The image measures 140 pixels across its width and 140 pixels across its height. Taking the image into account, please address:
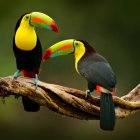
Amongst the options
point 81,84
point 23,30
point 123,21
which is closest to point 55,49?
point 23,30

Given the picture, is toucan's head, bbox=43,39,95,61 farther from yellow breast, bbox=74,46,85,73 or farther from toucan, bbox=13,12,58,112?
toucan, bbox=13,12,58,112

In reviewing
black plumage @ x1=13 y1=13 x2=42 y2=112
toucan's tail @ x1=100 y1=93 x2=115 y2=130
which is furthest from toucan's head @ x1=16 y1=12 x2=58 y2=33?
toucan's tail @ x1=100 y1=93 x2=115 y2=130

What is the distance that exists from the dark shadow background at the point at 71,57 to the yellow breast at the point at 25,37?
Answer: 5.26m

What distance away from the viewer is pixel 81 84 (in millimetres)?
9953

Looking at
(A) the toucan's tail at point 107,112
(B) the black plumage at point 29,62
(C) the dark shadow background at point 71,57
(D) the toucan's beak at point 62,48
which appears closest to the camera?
(A) the toucan's tail at point 107,112

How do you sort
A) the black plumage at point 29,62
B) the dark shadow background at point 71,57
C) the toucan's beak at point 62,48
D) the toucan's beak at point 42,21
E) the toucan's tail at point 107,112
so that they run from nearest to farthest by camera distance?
the toucan's tail at point 107,112 < the toucan's beak at point 42,21 < the toucan's beak at point 62,48 < the black plumage at point 29,62 < the dark shadow background at point 71,57

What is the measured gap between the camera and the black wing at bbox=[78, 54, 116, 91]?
13.5 feet

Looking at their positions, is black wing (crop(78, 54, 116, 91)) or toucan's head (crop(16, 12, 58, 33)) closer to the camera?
black wing (crop(78, 54, 116, 91))

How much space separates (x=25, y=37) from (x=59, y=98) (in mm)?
380

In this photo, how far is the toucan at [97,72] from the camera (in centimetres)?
410

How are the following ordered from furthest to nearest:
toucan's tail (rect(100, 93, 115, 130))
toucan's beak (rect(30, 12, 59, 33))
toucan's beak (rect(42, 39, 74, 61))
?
toucan's beak (rect(42, 39, 74, 61))
toucan's beak (rect(30, 12, 59, 33))
toucan's tail (rect(100, 93, 115, 130))

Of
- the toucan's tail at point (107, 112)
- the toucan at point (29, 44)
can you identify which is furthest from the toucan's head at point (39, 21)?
the toucan's tail at point (107, 112)

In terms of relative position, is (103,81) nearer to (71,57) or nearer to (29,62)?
(29,62)

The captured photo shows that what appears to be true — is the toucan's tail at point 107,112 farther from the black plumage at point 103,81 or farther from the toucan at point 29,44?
the toucan at point 29,44
